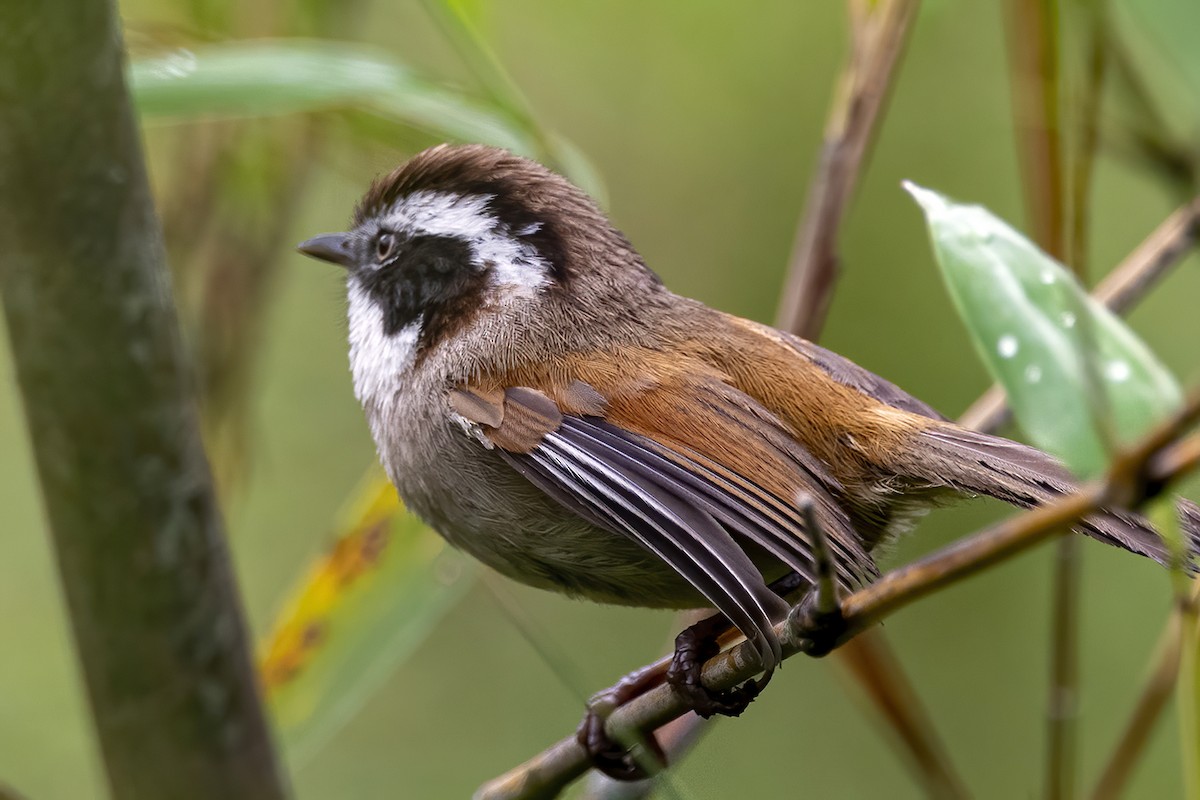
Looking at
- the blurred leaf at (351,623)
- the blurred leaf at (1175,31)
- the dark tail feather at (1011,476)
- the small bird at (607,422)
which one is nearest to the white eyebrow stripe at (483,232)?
the small bird at (607,422)

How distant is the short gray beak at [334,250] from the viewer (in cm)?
314

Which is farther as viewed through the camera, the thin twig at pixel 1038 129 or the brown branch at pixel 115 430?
the thin twig at pixel 1038 129

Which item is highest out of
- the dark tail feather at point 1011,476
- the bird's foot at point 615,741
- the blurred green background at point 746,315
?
the dark tail feather at point 1011,476

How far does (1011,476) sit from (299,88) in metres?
1.50

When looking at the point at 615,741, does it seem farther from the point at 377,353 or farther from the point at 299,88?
the point at 299,88

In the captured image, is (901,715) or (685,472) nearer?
(685,472)

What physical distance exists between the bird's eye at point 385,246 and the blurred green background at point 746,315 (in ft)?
7.85

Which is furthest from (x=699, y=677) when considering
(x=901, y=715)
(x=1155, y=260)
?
(x=1155, y=260)

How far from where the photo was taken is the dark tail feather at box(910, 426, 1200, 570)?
1908 millimetres

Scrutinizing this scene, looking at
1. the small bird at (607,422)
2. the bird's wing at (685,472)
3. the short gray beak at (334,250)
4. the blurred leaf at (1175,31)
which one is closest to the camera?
the blurred leaf at (1175,31)

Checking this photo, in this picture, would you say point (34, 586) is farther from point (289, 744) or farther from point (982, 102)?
point (982, 102)

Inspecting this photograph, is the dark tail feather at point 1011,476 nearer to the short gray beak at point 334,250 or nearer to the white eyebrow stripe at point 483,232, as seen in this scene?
the white eyebrow stripe at point 483,232

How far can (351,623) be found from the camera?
9.27 ft

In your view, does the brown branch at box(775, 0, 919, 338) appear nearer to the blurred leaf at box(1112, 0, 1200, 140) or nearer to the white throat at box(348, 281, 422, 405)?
the white throat at box(348, 281, 422, 405)
